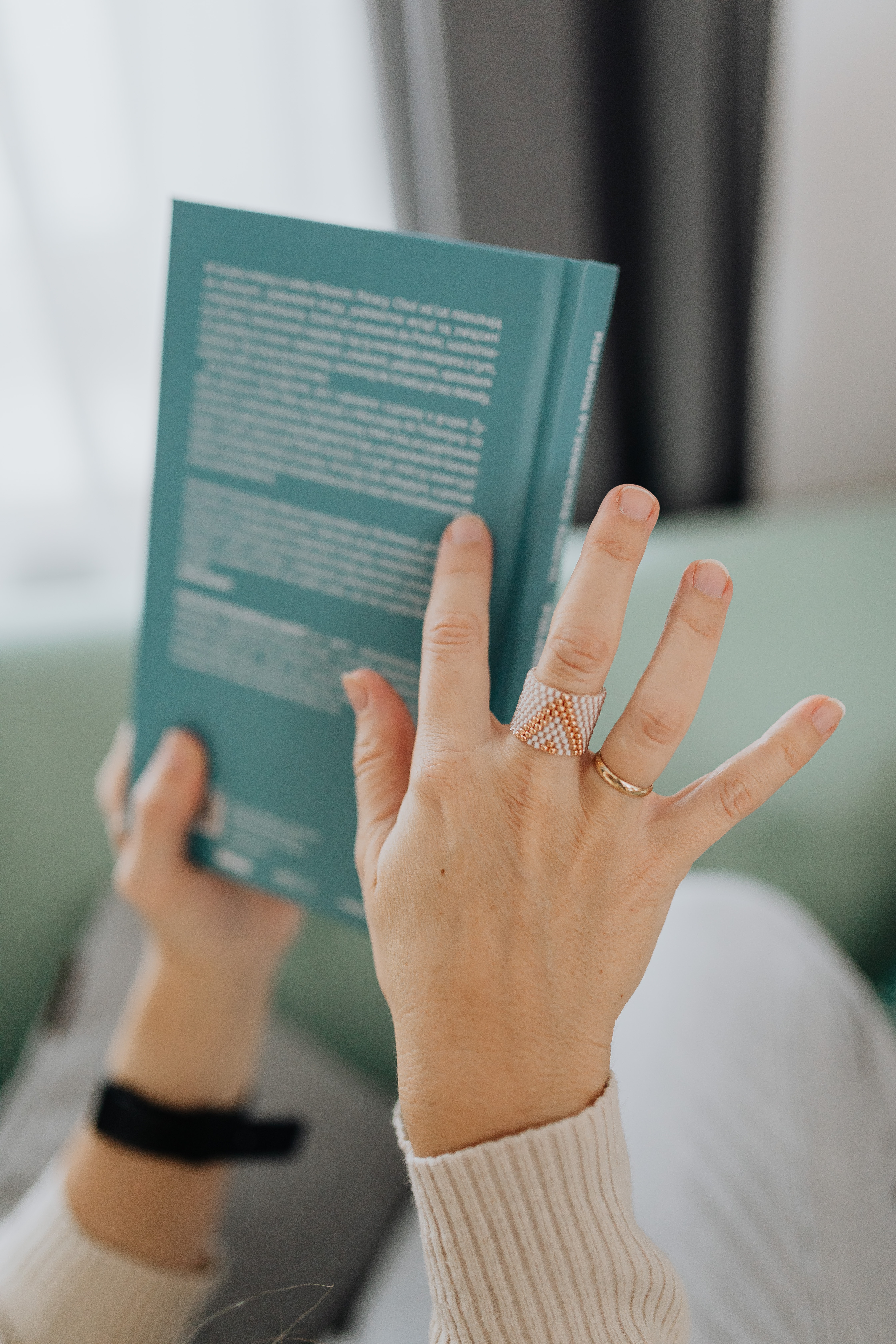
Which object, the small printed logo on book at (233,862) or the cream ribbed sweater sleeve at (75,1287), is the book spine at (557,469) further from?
the cream ribbed sweater sleeve at (75,1287)

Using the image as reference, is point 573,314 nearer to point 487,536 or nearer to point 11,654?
point 487,536

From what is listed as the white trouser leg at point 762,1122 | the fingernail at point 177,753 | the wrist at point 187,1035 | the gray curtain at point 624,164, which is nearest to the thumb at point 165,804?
the fingernail at point 177,753

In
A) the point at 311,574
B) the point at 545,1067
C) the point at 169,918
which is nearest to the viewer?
the point at 545,1067

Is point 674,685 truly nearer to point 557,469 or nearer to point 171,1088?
point 557,469

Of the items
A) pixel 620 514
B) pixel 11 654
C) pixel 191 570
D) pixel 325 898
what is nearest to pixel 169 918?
pixel 325 898

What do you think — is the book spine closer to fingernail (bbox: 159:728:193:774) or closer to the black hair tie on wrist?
fingernail (bbox: 159:728:193:774)

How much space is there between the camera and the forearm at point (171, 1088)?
61cm

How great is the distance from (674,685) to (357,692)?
20 centimetres

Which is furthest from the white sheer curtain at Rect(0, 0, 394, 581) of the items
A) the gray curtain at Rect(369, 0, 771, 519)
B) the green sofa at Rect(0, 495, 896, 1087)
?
the green sofa at Rect(0, 495, 896, 1087)

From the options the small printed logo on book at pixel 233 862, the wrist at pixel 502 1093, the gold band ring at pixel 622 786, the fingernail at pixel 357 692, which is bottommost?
the small printed logo on book at pixel 233 862

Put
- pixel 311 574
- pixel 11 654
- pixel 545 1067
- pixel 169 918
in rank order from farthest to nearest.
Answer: pixel 11 654 → pixel 169 918 → pixel 311 574 → pixel 545 1067

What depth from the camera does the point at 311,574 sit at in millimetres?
498

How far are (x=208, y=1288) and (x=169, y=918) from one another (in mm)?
259

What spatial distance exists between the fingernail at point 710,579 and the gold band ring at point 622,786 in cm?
9
